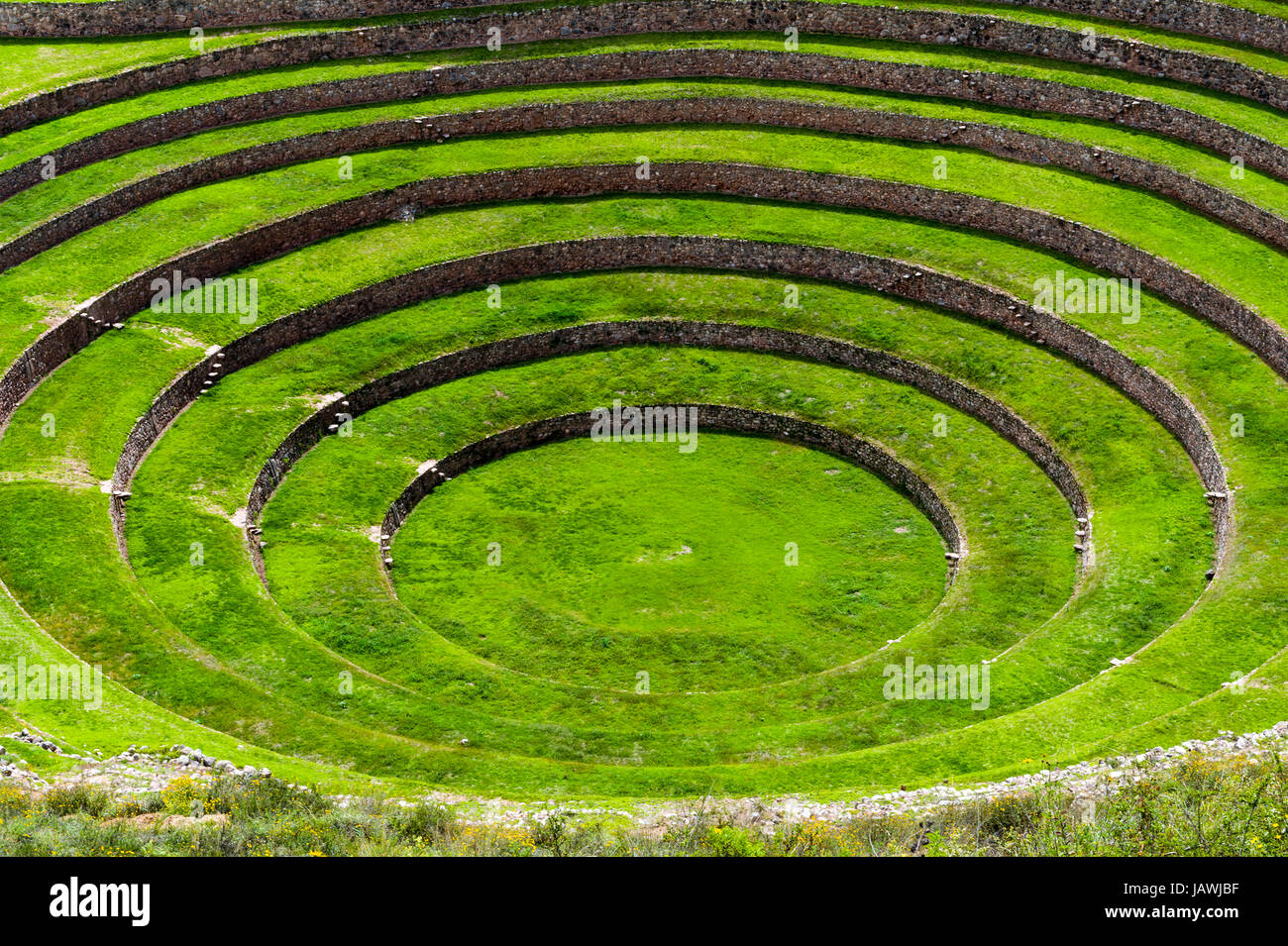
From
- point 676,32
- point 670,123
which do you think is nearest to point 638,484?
point 670,123

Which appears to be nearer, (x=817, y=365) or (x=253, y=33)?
(x=817, y=365)

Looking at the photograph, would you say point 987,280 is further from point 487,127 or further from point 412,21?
point 412,21

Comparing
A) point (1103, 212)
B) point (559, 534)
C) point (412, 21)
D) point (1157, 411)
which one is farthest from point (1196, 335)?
point (412, 21)

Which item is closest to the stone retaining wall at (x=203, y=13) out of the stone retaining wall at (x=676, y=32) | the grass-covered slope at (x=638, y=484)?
the grass-covered slope at (x=638, y=484)

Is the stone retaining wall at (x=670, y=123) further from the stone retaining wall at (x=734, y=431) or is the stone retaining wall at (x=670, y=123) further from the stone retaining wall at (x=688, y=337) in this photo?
the stone retaining wall at (x=734, y=431)

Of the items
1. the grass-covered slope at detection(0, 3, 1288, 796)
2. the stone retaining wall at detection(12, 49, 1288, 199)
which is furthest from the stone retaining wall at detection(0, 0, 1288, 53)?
the stone retaining wall at detection(12, 49, 1288, 199)
